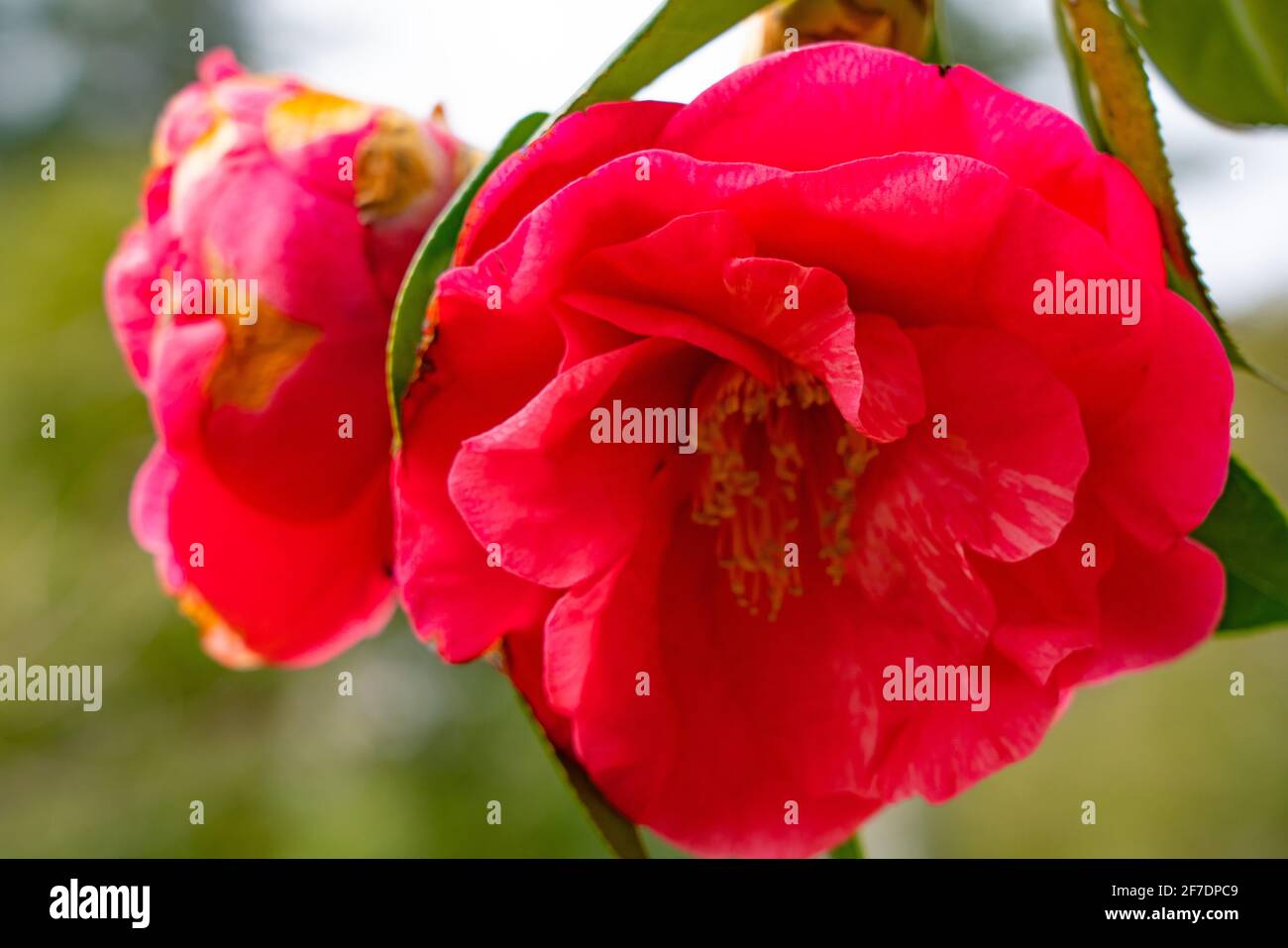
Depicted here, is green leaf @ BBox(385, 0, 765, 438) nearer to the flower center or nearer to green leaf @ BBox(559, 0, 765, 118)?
green leaf @ BBox(559, 0, 765, 118)

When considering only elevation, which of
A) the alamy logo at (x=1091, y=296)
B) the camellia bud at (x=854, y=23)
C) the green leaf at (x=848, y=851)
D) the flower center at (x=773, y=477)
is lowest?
the green leaf at (x=848, y=851)

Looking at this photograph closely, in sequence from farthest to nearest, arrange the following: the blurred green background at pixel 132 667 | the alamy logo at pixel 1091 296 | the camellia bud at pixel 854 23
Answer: the blurred green background at pixel 132 667
the camellia bud at pixel 854 23
the alamy logo at pixel 1091 296

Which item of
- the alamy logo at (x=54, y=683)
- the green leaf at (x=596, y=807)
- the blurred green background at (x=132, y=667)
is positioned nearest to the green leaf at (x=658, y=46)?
the green leaf at (x=596, y=807)

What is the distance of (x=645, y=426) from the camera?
19.1 inches

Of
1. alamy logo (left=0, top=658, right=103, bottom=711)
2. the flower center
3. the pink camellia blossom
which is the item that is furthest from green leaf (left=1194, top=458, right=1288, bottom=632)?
alamy logo (left=0, top=658, right=103, bottom=711)

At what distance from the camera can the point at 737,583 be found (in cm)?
50

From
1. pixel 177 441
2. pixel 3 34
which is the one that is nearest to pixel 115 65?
pixel 3 34

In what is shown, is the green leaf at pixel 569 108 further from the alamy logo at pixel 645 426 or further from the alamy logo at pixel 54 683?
the alamy logo at pixel 54 683

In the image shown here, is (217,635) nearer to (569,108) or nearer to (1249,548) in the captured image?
(569,108)

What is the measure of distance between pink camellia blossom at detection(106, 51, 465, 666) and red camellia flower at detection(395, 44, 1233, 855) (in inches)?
4.4

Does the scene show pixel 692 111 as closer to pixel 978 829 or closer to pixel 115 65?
pixel 115 65

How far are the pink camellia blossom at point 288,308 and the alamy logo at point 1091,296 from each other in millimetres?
273

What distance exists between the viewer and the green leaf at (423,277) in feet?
1.35

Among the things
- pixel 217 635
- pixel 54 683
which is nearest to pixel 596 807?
pixel 217 635
